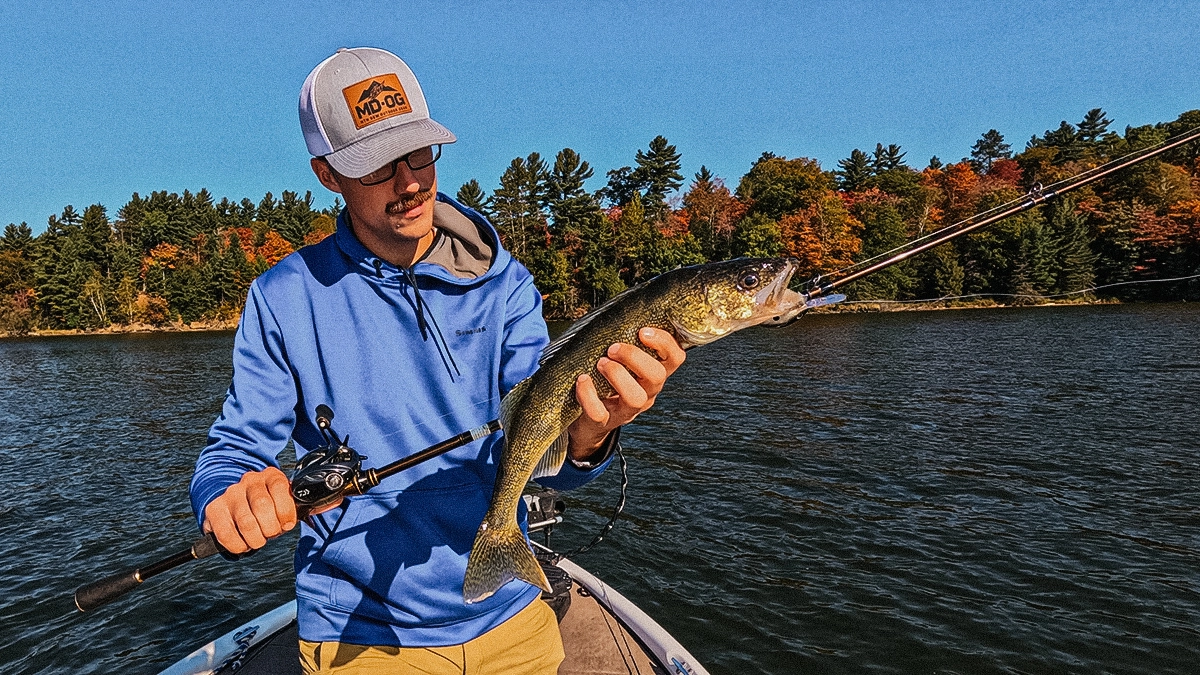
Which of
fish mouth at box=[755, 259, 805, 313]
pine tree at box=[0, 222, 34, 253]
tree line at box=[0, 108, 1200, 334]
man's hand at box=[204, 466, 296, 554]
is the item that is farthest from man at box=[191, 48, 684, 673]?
pine tree at box=[0, 222, 34, 253]

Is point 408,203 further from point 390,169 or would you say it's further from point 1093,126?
point 1093,126

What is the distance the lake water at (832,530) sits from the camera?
827cm

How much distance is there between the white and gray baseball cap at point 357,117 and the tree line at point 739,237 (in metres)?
57.6

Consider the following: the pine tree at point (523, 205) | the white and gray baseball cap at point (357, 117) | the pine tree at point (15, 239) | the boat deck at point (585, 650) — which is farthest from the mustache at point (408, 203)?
the pine tree at point (15, 239)

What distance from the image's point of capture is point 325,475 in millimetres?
2520

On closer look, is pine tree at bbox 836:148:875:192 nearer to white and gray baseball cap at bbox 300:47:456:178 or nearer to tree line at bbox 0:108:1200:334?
tree line at bbox 0:108:1200:334

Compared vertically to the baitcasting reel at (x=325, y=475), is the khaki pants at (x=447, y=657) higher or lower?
lower

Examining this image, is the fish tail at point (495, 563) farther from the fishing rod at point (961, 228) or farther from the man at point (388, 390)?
the fishing rod at point (961, 228)

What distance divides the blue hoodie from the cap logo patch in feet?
1.71

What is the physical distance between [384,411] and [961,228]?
3810mm

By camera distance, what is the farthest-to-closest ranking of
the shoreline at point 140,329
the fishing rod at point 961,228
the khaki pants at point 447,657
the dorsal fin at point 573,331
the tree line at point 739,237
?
the shoreline at point 140,329 → the tree line at point 739,237 → the fishing rod at point 961,228 → the khaki pants at point 447,657 → the dorsal fin at point 573,331

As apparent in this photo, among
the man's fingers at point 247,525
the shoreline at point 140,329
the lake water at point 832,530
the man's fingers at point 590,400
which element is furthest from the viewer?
the shoreline at point 140,329

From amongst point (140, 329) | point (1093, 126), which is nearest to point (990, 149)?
point (1093, 126)

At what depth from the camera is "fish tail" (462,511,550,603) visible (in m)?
2.56
